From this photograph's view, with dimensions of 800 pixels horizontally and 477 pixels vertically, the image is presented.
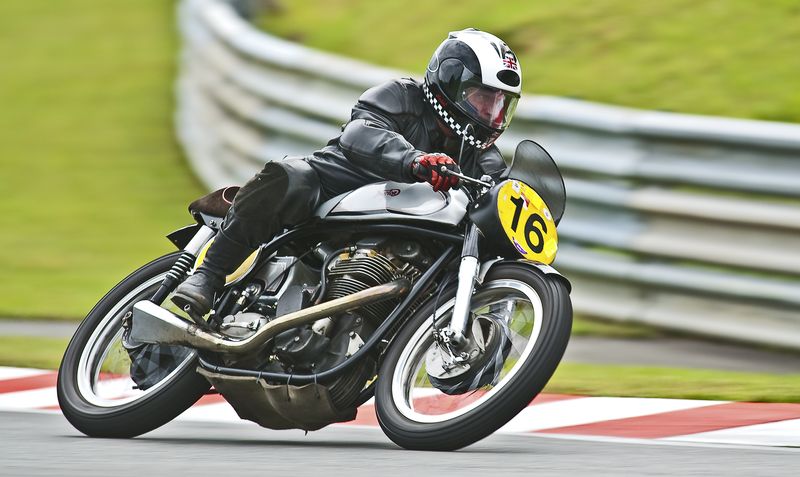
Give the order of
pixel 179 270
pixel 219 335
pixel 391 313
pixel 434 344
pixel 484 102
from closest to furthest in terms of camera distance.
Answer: pixel 434 344 → pixel 391 313 → pixel 484 102 → pixel 219 335 → pixel 179 270

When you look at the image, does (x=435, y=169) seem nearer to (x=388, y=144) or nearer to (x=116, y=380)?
(x=388, y=144)

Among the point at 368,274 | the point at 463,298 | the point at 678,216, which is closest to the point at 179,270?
the point at 368,274

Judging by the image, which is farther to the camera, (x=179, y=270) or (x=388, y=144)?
(x=179, y=270)

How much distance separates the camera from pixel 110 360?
583 centimetres

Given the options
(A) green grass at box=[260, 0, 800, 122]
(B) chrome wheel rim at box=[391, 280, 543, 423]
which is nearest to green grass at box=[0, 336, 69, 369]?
(B) chrome wheel rim at box=[391, 280, 543, 423]

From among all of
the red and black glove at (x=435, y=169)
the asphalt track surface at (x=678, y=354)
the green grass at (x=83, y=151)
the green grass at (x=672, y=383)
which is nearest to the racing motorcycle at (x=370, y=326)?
the red and black glove at (x=435, y=169)

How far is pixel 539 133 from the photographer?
8.64 meters

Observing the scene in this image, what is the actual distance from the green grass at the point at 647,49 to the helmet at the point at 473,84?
12.4 ft

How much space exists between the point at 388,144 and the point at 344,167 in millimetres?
327

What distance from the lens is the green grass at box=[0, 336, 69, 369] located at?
7262 millimetres

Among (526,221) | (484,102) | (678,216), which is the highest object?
(678,216)

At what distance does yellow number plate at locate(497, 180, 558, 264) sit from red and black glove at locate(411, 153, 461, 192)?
18 cm

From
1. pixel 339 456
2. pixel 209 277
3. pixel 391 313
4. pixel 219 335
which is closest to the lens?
pixel 339 456

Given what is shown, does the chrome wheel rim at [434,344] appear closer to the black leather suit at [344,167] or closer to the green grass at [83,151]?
the black leather suit at [344,167]
